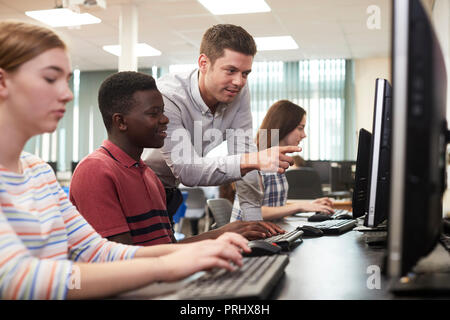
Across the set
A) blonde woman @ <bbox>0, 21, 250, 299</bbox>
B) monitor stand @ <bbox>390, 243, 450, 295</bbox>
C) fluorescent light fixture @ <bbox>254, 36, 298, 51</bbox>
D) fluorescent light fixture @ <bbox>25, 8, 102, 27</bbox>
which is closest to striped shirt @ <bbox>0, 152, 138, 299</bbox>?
blonde woman @ <bbox>0, 21, 250, 299</bbox>

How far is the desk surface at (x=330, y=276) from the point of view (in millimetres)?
715

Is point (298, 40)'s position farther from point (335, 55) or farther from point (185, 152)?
point (185, 152)

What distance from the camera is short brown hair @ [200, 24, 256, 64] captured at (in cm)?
173

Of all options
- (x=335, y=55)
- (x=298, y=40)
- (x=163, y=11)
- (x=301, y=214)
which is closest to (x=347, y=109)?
(x=335, y=55)

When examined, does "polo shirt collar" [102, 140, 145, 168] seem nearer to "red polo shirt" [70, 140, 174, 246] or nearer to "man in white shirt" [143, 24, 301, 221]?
"red polo shirt" [70, 140, 174, 246]

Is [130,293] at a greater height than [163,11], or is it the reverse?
[163,11]

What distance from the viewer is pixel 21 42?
0.74 metres

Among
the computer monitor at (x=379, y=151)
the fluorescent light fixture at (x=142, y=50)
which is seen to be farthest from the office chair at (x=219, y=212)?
the fluorescent light fixture at (x=142, y=50)

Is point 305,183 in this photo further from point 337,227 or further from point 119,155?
point 119,155

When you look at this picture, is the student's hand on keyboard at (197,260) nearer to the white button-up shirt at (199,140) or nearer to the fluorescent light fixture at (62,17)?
the white button-up shirt at (199,140)

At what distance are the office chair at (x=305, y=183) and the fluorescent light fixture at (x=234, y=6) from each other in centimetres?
169

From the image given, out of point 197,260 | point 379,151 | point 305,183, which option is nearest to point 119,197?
point 197,260
